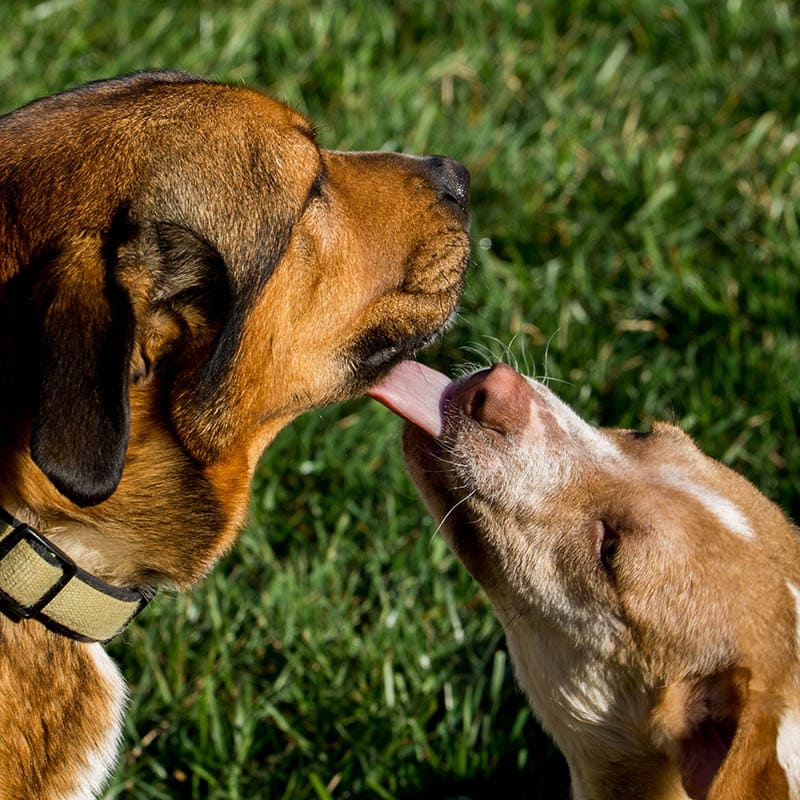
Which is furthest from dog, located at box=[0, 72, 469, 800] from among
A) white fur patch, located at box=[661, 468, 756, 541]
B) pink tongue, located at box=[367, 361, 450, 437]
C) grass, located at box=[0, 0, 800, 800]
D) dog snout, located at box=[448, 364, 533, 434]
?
grass, located at box=[0, 0, 800, 800]

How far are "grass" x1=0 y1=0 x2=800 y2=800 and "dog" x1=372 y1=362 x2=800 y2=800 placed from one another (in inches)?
31.5

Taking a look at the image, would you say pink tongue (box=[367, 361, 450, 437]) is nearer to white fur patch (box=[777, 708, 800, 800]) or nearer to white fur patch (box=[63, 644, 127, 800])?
white fur patch (box=[63, 644, 127, 800])

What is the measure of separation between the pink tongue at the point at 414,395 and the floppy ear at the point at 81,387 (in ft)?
3.42

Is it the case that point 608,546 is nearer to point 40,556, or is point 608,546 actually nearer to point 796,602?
point 796,602

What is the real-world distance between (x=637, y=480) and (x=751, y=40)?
4.39 metres

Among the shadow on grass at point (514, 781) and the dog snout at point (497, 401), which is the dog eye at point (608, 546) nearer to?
the dog snout at point (497, 401)

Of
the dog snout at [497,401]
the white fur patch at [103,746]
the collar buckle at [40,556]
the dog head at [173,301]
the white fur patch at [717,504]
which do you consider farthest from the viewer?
the dog snout at [497,401]

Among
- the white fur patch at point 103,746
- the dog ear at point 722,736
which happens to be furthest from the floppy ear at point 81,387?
the dog ear at point 722,736

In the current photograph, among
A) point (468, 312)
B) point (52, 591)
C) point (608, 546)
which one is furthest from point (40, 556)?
point (468, 312)

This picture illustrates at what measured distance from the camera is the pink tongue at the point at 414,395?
391 cm

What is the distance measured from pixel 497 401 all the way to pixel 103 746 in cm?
142

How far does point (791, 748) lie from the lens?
349 cm

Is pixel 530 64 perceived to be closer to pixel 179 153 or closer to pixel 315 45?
pixel 315 45

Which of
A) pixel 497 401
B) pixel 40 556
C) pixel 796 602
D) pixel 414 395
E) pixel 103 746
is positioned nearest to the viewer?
pixel 40 556
